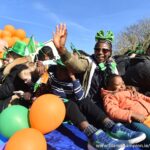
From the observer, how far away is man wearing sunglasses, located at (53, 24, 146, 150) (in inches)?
126

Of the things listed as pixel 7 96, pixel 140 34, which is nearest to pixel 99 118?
pixel 7 96

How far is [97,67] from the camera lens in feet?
12.9

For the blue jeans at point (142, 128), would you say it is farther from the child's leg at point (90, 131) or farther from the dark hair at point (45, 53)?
the dark hair at point (45, 53)

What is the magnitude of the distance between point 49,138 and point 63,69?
0.79 m

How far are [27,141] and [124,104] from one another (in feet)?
4.13

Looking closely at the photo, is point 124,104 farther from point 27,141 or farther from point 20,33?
point 20,33

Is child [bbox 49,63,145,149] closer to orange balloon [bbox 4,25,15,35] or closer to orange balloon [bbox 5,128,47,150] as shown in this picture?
orange balloon [bbox 5,128,47,150]

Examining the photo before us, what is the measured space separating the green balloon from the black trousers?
19.0 inches

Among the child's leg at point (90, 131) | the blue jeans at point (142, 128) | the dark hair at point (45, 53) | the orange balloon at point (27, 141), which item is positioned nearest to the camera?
the orange balloon at point (27, 141)

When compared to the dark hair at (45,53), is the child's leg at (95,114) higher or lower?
lower

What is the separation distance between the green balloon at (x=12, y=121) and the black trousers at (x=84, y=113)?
0.48 metres

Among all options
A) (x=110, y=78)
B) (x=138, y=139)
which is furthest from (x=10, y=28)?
(x=138, y=139)

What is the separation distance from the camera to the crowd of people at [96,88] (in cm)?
324

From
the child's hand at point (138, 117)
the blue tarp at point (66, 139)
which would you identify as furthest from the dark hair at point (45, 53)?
the child's hand at point (138, 117)
